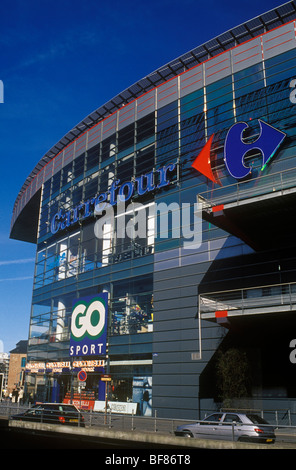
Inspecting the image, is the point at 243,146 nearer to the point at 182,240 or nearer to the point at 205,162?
the point at 205,162

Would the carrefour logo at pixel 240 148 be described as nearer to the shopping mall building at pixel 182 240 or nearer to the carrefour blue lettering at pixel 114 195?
the shopping mall building at pixel 182 240

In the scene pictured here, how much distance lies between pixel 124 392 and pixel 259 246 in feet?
46.6

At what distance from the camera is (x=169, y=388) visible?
28312 mm

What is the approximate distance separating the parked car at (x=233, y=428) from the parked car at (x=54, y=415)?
17.2 ft

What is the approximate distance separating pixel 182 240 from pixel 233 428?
15516 mm

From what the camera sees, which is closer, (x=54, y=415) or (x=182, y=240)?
(x=54, y=415)

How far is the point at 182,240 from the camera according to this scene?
30.3 m

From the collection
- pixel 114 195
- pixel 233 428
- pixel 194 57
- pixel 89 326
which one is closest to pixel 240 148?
pixel 194 57

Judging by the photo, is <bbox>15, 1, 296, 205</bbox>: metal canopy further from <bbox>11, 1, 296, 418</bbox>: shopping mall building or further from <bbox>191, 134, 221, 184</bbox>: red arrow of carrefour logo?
<bbox>191, 134, 221, 184</bbox>: red arrow of carrefour logo

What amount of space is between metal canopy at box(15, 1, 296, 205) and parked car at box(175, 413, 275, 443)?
24642mm

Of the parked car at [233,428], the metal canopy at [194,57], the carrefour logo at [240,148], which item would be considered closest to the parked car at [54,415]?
the parked car at [233,428]

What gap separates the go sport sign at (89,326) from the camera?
3441 centimetres

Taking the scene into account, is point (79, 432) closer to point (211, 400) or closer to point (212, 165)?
point (211, 400)

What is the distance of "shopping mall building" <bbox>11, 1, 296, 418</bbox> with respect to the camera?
79.8ft
